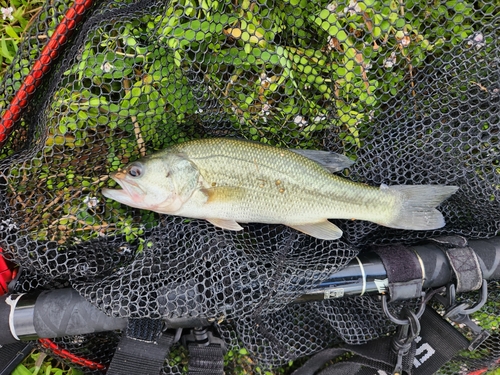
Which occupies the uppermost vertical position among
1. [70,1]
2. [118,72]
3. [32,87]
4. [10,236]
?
[70,1]

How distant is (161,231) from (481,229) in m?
2.20

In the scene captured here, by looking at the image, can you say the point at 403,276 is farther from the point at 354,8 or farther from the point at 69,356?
the point at 69,356

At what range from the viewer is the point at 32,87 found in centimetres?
220

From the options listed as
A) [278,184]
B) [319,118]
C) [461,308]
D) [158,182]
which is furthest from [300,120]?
[461,308]

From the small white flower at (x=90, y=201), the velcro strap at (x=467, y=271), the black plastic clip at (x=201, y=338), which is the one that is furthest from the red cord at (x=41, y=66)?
the velcro strap at (x=467, y=271)

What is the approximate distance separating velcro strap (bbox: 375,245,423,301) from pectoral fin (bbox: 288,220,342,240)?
0.32m

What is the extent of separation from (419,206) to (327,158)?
651 mm

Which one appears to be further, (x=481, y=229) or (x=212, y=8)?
(x=481, y=229)

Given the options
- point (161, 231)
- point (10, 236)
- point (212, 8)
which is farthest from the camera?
point (161, 231)

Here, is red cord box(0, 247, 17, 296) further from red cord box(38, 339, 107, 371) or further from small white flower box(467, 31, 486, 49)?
small white flower box(467, 31, 486, 49)

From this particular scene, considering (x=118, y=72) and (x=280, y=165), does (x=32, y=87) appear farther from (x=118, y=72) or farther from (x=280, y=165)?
(x=280, y=165)

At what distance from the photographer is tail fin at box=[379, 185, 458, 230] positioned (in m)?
2.36

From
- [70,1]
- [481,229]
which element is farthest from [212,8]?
[481,229]

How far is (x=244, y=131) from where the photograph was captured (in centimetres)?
251
